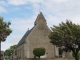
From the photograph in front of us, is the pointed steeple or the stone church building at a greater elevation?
the pointed steeple

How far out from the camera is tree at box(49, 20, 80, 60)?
53.0 metres

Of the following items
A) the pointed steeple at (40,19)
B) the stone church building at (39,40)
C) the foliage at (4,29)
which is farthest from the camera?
the pointed steeple at (40,19)

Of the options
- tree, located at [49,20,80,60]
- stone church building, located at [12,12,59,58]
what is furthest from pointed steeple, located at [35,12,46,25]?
tree, located at [49,20,80,60]

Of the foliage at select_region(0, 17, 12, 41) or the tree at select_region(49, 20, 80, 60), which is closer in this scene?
the foliage at select_region(0, 17, 12, 41)

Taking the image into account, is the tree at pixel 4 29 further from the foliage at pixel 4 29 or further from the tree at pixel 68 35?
the tree at pixel 68 35

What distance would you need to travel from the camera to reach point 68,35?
174 ft

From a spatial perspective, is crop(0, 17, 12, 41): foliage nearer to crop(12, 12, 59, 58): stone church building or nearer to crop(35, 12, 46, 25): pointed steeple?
crop(12, 12, 59, 58): stone church building

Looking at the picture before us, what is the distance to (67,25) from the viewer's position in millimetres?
54750

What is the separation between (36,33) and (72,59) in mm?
16633

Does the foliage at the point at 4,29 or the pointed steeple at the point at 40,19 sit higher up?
the pointed steeple at the point at 40,19

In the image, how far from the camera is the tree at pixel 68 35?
53.0 metres

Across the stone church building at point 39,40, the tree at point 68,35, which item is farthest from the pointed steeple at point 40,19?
the tree at point 68,35

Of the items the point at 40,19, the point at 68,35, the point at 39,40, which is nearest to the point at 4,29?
the point at 68,35

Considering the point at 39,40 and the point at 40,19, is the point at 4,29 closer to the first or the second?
the point at 39,40
